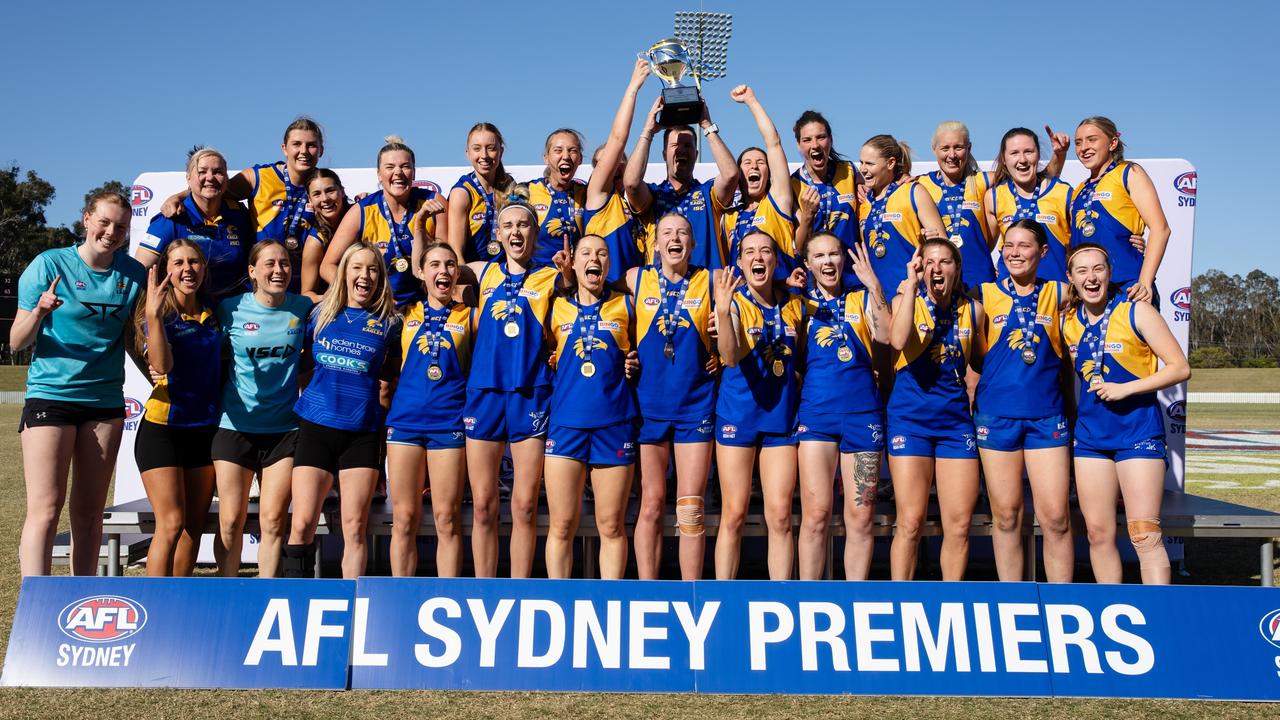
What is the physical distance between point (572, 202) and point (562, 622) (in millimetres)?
2684

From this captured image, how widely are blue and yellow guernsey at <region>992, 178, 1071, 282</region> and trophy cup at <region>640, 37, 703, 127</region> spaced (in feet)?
6.21

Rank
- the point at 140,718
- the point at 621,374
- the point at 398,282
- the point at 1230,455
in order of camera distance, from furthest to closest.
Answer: the point at 1230,455, the point at 398,282, the point at 621,374, the point at 140,718

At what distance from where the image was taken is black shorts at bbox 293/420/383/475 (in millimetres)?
4699

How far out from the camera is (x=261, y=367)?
491 centimetres

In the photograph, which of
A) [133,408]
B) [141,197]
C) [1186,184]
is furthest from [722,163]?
[133,408]

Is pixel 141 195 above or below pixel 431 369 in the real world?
above

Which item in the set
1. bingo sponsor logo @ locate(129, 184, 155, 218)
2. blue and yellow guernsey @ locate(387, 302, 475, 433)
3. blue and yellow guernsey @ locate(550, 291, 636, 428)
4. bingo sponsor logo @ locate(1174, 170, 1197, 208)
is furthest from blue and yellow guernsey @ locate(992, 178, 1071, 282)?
bingo sponsor logo @ locate(129, 184, 155, 218)

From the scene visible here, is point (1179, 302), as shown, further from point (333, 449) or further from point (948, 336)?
point (333, 449)

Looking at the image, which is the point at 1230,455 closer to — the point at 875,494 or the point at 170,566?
the point at 875,494

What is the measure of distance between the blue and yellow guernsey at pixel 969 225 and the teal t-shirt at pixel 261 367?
3.73 metres

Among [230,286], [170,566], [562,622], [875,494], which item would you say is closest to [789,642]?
[562,622]

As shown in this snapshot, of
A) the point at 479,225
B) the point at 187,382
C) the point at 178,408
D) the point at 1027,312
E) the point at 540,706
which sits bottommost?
the point at 540,706

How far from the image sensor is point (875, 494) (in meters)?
4.87

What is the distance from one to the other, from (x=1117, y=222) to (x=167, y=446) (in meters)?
5.31
